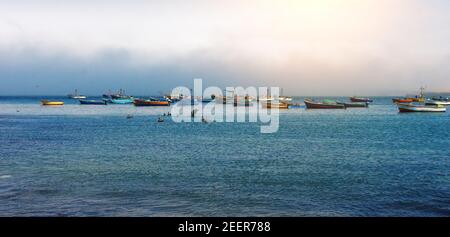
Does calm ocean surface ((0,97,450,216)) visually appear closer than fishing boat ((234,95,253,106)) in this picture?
Yes

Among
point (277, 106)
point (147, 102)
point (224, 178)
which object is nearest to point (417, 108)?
point (277, 106)

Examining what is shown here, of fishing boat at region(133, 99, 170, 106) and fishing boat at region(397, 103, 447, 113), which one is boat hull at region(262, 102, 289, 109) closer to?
fishing boat at region(397, 103, 447, 113)

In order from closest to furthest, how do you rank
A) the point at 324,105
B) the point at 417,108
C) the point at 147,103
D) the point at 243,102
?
the point at 417,108 → the point at 324,105 → the point at 147,103 → the point at 243,102

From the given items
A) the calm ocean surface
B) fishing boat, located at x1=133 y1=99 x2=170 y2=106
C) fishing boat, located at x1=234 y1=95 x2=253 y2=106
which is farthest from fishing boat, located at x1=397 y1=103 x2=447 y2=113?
fishing boat, located at x1=133 y1=99 x2=170 y2=106

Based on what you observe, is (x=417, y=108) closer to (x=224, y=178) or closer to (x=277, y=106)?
(x=277, y=106)

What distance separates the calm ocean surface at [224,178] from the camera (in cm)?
1778

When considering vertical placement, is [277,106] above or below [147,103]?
below

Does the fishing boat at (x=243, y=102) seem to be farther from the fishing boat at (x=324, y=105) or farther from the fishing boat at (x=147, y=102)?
the fishing boat at (x=324, y=105)

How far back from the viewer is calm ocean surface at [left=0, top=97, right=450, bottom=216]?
17781mm

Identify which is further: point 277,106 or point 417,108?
point 277,106

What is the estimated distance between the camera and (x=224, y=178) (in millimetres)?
23641
